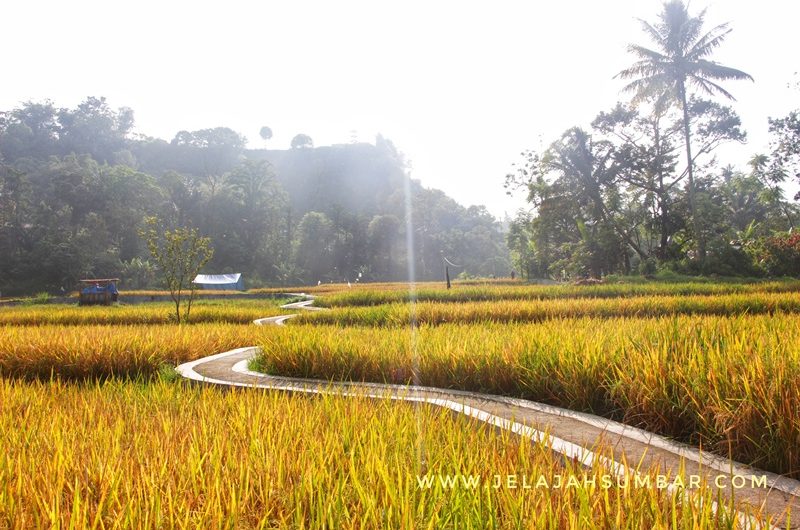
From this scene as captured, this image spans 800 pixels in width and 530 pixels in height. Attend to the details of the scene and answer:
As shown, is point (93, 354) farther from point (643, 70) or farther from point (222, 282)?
point (222, 282)

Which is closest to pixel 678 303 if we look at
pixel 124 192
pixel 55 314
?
pixel 55 314

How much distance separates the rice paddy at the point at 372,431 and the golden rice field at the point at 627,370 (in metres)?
0.02

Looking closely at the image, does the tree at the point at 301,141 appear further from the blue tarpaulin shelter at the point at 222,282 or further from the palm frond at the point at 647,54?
the palm frond at the point at 647,54

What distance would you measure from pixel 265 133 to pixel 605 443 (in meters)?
124

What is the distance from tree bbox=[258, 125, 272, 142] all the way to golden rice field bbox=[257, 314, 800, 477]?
11836 centimetres

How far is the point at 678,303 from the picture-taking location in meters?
12.0

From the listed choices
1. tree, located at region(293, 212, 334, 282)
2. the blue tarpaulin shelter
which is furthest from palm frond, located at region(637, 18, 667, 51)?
tree, located at region(293, 212, 334, 282)

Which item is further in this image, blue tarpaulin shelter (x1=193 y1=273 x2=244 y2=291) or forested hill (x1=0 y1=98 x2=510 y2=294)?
blue tarpaulin shelter (x1=193 y1=273 x2=244 y2=291)

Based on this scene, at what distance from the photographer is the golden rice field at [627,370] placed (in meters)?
3.29

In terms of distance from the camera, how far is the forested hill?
47.0 m

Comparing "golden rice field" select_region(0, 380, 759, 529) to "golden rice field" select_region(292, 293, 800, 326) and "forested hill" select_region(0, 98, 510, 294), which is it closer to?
"golden rice field" select_region(292, 293, 800, 326)

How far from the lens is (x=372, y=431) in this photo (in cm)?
304

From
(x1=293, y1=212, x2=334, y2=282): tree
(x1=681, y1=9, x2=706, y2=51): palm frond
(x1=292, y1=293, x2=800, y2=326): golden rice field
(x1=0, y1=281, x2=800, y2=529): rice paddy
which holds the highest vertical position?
(x1=681, y1=9, x2=706, y2=51): palm frond

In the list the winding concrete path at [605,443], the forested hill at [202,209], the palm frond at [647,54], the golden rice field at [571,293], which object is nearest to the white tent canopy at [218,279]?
the forested hill at [202,209]
